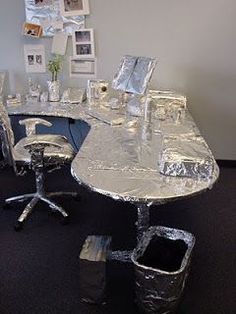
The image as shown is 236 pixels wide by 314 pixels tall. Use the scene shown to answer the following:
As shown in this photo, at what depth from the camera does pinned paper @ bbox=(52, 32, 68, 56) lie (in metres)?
3.25

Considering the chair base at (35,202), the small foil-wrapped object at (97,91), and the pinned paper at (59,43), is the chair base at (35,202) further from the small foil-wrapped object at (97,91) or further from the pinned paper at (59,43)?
the pinned paper at (59,43)

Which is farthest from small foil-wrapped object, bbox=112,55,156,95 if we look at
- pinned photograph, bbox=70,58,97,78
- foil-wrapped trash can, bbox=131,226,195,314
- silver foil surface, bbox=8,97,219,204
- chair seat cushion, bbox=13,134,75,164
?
foil-wrapped trash can, bbox=131,226,195,314

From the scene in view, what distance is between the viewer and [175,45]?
3.19 meters

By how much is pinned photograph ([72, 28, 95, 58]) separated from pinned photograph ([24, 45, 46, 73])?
312mm

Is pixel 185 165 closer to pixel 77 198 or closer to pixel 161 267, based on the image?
pixel 161 267

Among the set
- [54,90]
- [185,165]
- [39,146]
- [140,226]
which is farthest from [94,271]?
[54,90]

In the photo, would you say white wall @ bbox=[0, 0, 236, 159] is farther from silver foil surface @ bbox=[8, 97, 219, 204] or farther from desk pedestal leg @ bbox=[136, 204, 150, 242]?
desk pedestal leg @ bbox=[136, 204, 150, 242]

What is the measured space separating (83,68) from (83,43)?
0.22 meters

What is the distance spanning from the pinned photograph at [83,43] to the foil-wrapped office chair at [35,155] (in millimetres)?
1000

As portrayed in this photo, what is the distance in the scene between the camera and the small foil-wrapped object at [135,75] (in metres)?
2.61

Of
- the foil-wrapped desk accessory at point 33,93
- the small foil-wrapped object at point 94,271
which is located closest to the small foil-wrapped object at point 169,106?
the foil-wrapped desk accessory at point 33,93

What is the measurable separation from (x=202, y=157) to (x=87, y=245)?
72 centimetres

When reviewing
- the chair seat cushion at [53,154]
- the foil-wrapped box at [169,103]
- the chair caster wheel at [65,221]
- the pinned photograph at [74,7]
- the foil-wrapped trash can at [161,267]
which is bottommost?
the chair caster wheel at [65,221]

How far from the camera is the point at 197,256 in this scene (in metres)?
2.16
